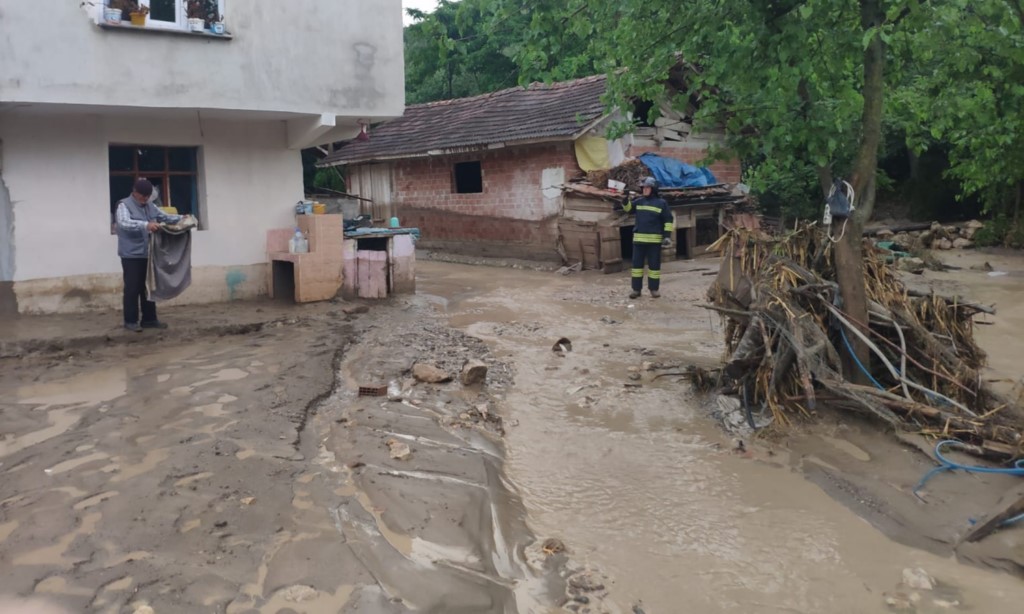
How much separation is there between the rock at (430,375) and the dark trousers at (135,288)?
10.8 ft

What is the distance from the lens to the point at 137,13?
8797 mm

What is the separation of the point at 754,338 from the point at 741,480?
1359 mm

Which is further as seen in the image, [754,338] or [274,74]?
[274,74]

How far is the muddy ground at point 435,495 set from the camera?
3680mm

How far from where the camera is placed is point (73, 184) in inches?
365

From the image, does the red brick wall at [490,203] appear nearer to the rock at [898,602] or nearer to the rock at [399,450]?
the rock at [399,450]

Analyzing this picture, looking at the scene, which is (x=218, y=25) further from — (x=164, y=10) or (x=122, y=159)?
(x=122, y=159)

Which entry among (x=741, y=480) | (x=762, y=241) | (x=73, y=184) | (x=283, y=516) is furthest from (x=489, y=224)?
(x=283, y=516)

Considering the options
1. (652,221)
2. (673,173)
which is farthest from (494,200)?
(652,221)

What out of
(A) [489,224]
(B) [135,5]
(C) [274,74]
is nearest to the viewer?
(B) [135,5]

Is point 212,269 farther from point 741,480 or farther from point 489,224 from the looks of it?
point 489,224

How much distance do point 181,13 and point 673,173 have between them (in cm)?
1108

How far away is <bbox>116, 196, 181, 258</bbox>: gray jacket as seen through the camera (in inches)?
321

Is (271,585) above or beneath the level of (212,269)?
beneath
